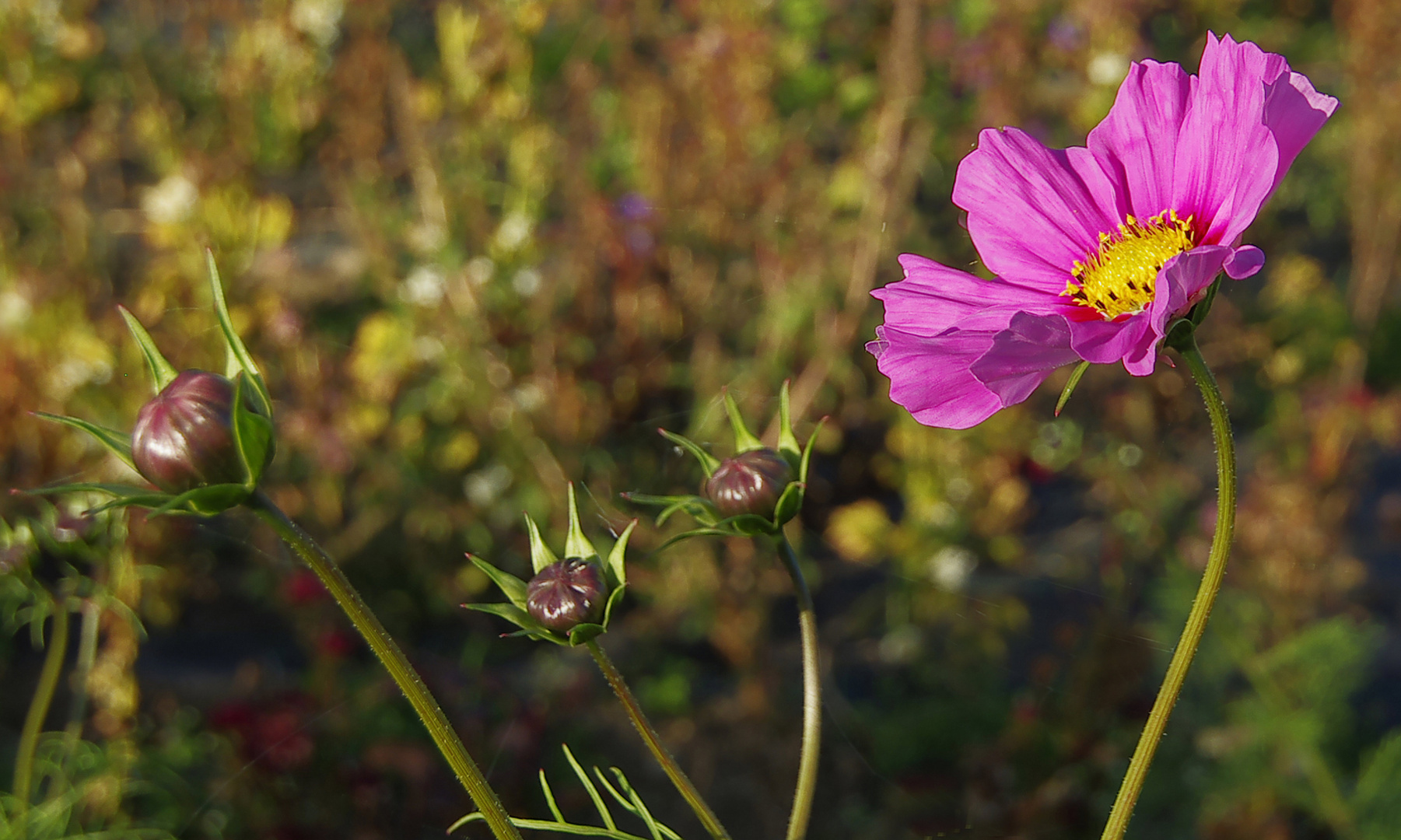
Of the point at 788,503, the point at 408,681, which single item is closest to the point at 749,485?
the point at 788,503

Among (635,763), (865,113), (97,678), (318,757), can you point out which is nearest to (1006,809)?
(635,763)

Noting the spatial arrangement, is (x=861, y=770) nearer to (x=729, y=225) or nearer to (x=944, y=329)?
(x=944, y=329)

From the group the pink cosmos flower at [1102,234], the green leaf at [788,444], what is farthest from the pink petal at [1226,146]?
the green leaf at [788,444]

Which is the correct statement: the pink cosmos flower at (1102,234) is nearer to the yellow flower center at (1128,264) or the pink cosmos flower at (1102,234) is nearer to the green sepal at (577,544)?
the yellow flower center at (1128,264)

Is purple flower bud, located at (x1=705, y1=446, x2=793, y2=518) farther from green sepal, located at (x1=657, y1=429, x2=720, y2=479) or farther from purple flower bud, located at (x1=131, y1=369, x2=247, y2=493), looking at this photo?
purple flower bud, located at (x1=131, y1=369, x2=247, y2=493)

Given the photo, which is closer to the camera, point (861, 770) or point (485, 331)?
point (861, 770)

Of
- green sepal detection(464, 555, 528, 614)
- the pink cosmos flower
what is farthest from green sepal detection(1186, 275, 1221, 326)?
green sepal detection(464, 555, 528, 614)
